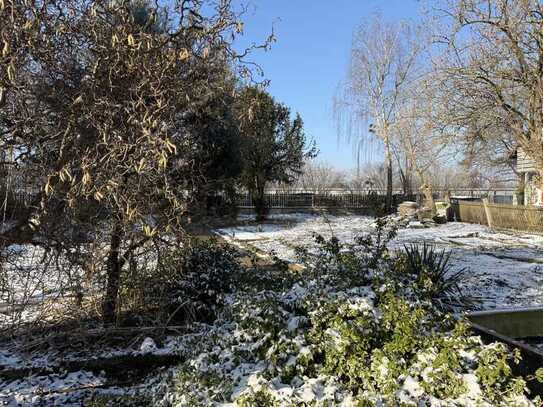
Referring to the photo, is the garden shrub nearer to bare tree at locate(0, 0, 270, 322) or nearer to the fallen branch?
bare tree at locate(0, 0, 270, 322)

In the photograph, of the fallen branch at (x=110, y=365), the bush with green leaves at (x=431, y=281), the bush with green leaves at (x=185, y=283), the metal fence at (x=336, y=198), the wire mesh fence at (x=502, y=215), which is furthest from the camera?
the metal fence at (x=336, y=198)

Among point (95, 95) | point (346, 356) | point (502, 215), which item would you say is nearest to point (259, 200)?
point (502, 215)

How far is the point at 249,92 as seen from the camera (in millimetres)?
3236

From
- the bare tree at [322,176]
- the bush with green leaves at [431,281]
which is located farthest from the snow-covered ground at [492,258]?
the bare tree at [322,176]

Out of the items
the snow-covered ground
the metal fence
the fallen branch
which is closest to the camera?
the fallen branch

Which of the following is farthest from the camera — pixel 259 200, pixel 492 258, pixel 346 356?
pixel 259 200

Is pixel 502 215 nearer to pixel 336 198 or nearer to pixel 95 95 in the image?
pixel 336 198

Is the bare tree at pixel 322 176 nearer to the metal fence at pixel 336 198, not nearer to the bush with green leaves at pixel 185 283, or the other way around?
the metal fence at pixel 336 198

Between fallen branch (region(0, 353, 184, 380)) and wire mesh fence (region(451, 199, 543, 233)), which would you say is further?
wire mesh fence (region(451, 199, 543, 233))

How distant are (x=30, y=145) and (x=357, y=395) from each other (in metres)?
2.17

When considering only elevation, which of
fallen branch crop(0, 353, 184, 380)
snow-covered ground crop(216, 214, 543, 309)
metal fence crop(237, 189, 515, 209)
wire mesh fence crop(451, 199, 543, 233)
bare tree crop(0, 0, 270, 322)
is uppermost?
bare tree crop(0, 0, 270, 322)

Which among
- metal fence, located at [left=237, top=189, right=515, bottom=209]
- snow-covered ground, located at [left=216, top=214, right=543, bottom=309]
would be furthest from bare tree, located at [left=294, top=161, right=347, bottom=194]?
snow-covered ground, located at [left=216, top=214, right=543, bottom=309]

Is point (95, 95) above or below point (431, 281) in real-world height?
above

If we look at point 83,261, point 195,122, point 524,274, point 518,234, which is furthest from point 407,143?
point 83,261
